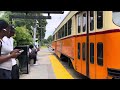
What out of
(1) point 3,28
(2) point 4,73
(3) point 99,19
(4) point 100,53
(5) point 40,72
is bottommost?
(5) point 40,72

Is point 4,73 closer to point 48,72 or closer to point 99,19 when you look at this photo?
point 99,19

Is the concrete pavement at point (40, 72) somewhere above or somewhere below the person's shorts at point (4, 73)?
below

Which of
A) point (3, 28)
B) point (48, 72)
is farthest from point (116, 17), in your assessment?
point (48, 72)

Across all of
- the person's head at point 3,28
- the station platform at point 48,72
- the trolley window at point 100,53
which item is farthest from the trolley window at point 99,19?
the person's head at point 3,28

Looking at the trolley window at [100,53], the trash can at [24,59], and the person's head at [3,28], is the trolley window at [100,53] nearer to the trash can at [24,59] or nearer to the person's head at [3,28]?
the person's head at [3,28]

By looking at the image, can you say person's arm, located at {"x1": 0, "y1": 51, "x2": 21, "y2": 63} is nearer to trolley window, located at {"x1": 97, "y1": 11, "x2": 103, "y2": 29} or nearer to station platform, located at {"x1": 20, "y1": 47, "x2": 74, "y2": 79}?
trolley window, located at {"x1": 97, "y1": 11, "x2": 103, "y2": 29}

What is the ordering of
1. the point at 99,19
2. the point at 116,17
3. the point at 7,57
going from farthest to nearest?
the point at 99,19
the point at 116,17
the point at 7,57

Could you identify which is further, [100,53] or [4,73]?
[100,53]

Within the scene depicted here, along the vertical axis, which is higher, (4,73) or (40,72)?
(4,73)

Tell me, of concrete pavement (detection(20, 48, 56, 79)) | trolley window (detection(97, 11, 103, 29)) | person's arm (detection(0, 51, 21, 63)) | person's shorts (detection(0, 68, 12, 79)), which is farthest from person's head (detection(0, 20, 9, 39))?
concrete pavement (detection(20, 48, 56, 79))

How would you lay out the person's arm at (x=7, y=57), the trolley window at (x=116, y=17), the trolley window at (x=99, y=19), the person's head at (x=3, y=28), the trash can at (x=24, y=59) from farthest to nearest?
the trash can at (x=24, y=59) < the trolley window at (x=99, y=19) < the trolley window at (x=116, y=17) < the person's head at (x=3, y=28) < the person's arm at (x=7, y=57)
